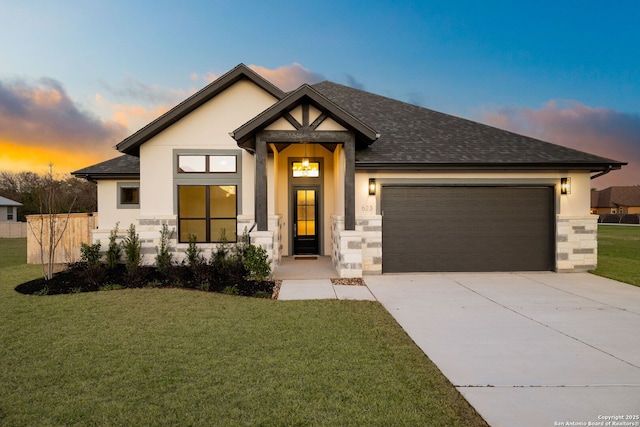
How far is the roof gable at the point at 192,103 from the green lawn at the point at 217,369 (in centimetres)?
498

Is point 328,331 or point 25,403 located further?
point 328,331

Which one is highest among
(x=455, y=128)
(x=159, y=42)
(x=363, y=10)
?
(x=363, y=10)

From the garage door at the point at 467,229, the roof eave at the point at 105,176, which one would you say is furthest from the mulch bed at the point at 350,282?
the roof eave at the point at 105,176

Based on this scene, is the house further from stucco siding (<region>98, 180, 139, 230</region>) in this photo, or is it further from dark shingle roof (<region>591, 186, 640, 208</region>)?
stucco siding (<region>98, 180, 139, 230</region>)

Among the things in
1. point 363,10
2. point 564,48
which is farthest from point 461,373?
point 564,48

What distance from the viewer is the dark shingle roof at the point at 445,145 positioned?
898cm

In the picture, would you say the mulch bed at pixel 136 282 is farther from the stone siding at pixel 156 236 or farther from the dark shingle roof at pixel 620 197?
the dark shingle roof at pixel 620 197

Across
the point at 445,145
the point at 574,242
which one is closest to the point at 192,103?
the point at 445,145

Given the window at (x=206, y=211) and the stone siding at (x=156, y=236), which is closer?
the stone siding at (x=156, y=236)

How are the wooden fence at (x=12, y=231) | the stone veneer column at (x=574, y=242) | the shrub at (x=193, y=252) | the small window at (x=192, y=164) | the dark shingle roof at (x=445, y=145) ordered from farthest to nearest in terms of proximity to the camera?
the wooden fence at (x=12, y=231) → the small window at (x=192, y=164) → the stone veneer column at (x=574, y=242) → the dark shingle roof at (x=445, y=145) → the shrub at (x=193, y=252)

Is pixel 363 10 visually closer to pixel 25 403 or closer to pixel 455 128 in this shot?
pixel 455 128

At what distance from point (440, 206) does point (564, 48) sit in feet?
Answer: 71.1

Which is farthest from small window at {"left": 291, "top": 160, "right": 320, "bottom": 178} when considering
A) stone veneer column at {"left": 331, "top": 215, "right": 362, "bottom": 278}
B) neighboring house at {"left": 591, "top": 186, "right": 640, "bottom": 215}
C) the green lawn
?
neighboring house at {"left": 591, "top": 186, "right": 640, "bottom": 215}

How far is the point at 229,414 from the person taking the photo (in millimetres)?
2668
